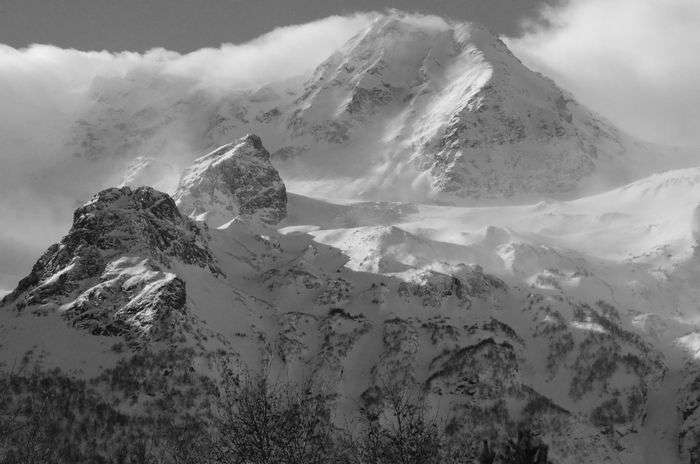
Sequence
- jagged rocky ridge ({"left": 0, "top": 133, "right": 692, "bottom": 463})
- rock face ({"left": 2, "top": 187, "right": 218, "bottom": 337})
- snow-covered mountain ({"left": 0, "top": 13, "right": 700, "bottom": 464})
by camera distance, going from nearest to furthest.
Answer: snow-covered mountain ({"left": 0, "top": 13, "right": 700, "bottom": 464}) < jagged rocky ridge ({"left": 0, "top": 133, "right": 692, "bottom": 463}) < rock face ({"left": 2, "top": 187, "right": 218, "bottom": 337})

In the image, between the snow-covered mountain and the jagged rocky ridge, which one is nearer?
the snow-covered mountain

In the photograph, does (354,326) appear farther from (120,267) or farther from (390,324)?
(120,267)

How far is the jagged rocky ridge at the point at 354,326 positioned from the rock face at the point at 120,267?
301 millimetres

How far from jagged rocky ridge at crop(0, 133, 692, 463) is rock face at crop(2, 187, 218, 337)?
0.30 m

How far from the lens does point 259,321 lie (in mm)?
147625

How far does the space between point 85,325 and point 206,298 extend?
77.9ft

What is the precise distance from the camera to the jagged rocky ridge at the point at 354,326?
123 metres

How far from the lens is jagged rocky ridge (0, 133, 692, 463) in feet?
404

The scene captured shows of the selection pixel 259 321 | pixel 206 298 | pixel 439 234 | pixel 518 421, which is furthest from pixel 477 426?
pixel 439 234

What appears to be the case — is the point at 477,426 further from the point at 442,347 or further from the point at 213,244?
the point at 213,244

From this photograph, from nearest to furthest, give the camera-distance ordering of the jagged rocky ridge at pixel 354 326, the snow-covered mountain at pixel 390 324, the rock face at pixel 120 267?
the snow-covered mountain at pixel 390 324 → the jagged rocky ridge at pixel 354 326 → the rock face at pixel 120 267

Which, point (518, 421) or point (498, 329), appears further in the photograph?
point (498, 329)

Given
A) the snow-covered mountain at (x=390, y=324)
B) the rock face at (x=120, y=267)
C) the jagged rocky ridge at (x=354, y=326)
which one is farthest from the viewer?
the rock face at (x=120, y=267)

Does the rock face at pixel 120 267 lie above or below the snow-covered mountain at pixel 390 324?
above
